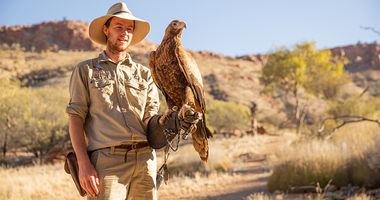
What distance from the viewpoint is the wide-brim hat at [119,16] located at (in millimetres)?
2267

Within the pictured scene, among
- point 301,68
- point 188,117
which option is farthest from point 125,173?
point 301,68

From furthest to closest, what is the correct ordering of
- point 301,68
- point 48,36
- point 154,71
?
point 48,36 < point 301,68 < point 154,71

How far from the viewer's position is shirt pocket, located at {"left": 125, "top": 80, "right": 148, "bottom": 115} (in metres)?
2.34

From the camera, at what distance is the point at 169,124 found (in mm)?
2072

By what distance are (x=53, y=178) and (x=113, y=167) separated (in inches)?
292

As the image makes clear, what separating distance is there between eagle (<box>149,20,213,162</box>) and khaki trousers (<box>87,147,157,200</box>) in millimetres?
462

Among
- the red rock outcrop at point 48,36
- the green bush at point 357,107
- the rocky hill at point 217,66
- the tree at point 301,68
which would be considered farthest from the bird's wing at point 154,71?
the red rock outcrop at point 48,36

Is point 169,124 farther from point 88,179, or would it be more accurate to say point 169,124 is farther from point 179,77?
point 88,179

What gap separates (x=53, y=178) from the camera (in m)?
8.32

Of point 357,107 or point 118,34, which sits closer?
point 118,34

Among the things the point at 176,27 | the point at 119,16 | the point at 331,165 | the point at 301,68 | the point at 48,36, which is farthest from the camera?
the point at 48,36

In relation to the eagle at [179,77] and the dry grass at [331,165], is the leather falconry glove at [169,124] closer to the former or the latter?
the eagle at [179,77]

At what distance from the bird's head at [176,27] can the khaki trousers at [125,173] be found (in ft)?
3.25

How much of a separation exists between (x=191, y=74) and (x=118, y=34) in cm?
70
